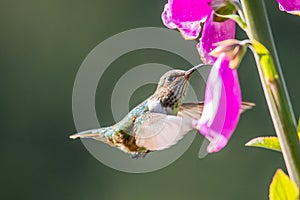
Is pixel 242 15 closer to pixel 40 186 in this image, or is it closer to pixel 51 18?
pixel 40 186

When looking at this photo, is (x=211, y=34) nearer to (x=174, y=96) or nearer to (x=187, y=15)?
(x=187, y=15)

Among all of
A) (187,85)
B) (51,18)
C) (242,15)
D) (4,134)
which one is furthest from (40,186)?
(242,15)

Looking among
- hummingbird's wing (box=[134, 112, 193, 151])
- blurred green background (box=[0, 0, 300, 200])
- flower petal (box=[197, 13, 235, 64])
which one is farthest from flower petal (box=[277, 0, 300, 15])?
blurred green background (box=[0, 0, 300, 200])

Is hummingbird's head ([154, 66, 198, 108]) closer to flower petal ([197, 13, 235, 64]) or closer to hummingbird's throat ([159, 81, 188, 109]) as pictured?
hummingbird's throat ([159, 81, 188, 109])

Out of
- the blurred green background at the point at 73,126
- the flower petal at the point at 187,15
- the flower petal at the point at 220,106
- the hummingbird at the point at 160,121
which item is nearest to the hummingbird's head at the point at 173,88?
the hummingbird at the point at 160,121

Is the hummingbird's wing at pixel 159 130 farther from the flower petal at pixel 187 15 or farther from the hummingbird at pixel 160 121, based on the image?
the flower petal at pixel 187 15
